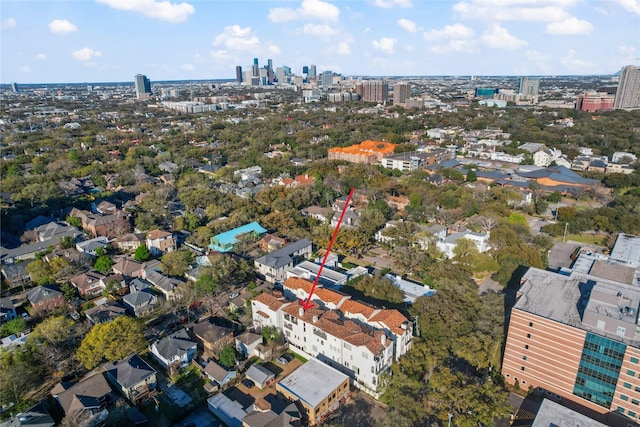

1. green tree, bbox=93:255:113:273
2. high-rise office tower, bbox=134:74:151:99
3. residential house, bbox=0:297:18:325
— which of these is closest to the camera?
residential house, bbox=0:297:18:325

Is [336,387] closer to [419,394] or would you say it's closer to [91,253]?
[419,394]

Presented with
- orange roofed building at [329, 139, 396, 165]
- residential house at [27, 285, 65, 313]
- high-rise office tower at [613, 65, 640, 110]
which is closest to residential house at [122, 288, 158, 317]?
residential house at [27, 285, 65, 313]

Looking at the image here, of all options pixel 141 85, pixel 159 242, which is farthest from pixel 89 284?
pixel 141 85

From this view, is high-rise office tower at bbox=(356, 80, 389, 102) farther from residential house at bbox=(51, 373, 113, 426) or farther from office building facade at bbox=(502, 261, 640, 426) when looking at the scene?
residential house at bbox=(51, 373, 113, 426)

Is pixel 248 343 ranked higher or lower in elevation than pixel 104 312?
lower

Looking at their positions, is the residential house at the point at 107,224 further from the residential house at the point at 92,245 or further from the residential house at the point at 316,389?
the residential house at the point at 316,389

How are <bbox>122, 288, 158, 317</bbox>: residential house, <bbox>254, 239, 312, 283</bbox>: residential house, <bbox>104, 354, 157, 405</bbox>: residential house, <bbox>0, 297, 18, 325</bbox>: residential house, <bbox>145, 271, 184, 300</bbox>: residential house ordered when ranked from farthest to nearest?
<bbox>254, 239, 312, 283</bbox>: residential house
<bbox>145, 271, 184, 300</bbox>: residential house
<bbox>122, 288, 158, 317</bbox>: residential house
<bbox>0, 297, 18, 325</bbox>: residential house
<bbox>104, 354, 157, 405</bbox>: residential house

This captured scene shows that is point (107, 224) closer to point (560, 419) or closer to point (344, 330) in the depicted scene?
point (344, 330)
